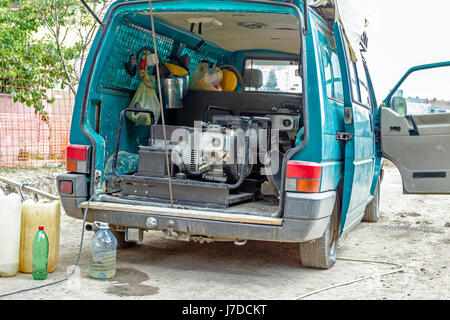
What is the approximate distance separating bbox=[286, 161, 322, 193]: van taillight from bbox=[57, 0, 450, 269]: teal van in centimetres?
1

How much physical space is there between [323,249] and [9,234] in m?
2.75

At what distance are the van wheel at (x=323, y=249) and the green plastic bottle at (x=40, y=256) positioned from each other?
7.44 ft

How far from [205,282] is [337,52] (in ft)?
8.07

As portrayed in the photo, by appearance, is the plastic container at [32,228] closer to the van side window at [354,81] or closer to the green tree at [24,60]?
the van side window at [354,81]

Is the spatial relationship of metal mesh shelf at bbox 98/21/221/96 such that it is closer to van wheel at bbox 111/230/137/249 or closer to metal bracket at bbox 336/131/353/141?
van wheel at bbox 111/230/137/249

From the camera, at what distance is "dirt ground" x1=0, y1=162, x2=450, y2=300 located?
4.48 m

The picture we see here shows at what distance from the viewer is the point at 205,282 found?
482cm

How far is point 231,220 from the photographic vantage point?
456cm

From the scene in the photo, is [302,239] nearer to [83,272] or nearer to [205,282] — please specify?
[205,282]

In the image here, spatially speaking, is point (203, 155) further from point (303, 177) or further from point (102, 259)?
point (102, 259)

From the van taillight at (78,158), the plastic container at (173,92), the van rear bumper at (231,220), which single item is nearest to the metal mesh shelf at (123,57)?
the plastic container at (173,92)

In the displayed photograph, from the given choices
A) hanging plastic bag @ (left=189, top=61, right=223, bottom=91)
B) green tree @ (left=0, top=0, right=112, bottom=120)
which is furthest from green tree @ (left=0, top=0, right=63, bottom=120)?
hanging plastic bag @ (left=189, top=61, right=223, bottom=91)

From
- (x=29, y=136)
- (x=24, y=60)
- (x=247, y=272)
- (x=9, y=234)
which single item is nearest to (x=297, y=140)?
(x=247, y=272)

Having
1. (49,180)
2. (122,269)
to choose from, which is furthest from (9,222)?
(49,180)
